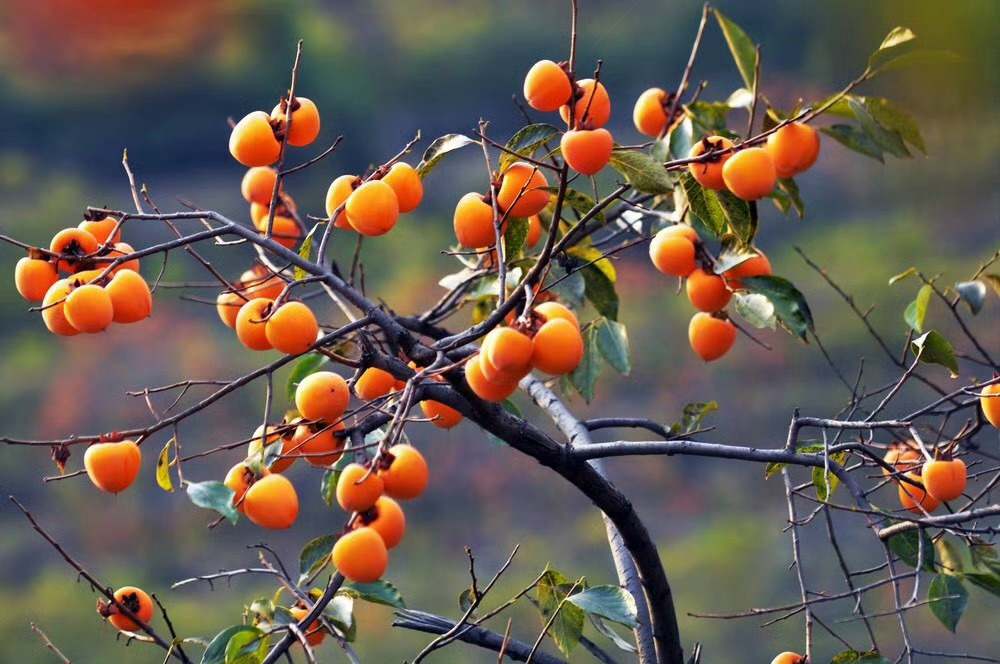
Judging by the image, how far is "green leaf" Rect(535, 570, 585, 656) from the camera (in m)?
0.66

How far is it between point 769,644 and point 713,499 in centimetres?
30

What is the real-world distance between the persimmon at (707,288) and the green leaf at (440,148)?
178 mm

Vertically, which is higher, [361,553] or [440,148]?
[440,148]

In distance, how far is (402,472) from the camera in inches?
18.7

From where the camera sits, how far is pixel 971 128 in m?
1.69

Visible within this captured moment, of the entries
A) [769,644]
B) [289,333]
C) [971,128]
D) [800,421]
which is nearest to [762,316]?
[800,421]

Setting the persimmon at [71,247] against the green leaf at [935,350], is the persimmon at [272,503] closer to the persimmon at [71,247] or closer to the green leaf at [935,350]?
the persimmon at [71,247]

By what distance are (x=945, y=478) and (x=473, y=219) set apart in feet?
1.10

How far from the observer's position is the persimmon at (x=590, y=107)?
557 mm

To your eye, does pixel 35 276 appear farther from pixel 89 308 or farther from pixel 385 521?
pixel 385 521

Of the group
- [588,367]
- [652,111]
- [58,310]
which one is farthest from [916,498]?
[58,310]

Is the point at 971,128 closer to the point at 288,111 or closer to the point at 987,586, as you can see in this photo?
the point at 987,586

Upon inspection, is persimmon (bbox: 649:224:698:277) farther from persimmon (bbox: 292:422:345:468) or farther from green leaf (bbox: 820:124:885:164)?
persimmon (bbox: 292:422:345:468)

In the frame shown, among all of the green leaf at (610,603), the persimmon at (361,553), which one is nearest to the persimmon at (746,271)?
the green leaf at (610,603)
